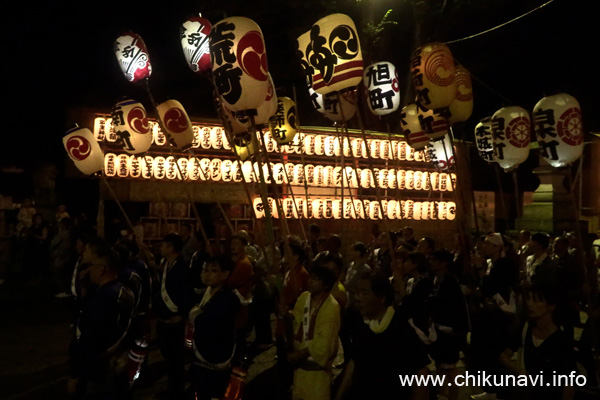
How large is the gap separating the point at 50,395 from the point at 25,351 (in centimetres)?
235

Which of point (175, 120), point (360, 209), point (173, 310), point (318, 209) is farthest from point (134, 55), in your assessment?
point (360, 209)

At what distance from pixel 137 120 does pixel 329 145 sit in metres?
8.56

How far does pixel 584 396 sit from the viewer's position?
258 inches

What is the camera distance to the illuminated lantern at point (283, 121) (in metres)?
11.8

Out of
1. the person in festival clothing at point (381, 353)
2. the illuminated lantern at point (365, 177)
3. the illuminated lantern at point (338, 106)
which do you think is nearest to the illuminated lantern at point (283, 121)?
the illuminated lantern at point (338, 106)

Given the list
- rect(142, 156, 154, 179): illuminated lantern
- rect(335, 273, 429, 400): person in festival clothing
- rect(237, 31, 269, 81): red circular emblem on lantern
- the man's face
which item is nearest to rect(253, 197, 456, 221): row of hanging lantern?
rect(142, 156, 154, 179): illuminated lantern

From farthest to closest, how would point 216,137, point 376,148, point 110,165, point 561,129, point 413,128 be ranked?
point 376,148 < point 216,137 < point 110,165 < point 413,128 < point 561,129

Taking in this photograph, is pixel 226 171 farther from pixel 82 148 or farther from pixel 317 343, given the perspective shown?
pixel 317 343

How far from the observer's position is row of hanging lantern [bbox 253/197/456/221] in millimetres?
16984

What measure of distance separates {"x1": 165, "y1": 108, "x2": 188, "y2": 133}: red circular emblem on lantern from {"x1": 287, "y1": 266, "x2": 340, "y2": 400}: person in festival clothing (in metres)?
7.32

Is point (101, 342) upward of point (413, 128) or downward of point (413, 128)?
downward

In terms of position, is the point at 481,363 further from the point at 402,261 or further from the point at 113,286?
the point at 113,286

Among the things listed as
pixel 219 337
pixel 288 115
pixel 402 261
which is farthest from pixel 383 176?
pixel 219 337

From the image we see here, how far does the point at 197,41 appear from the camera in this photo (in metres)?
9.95
